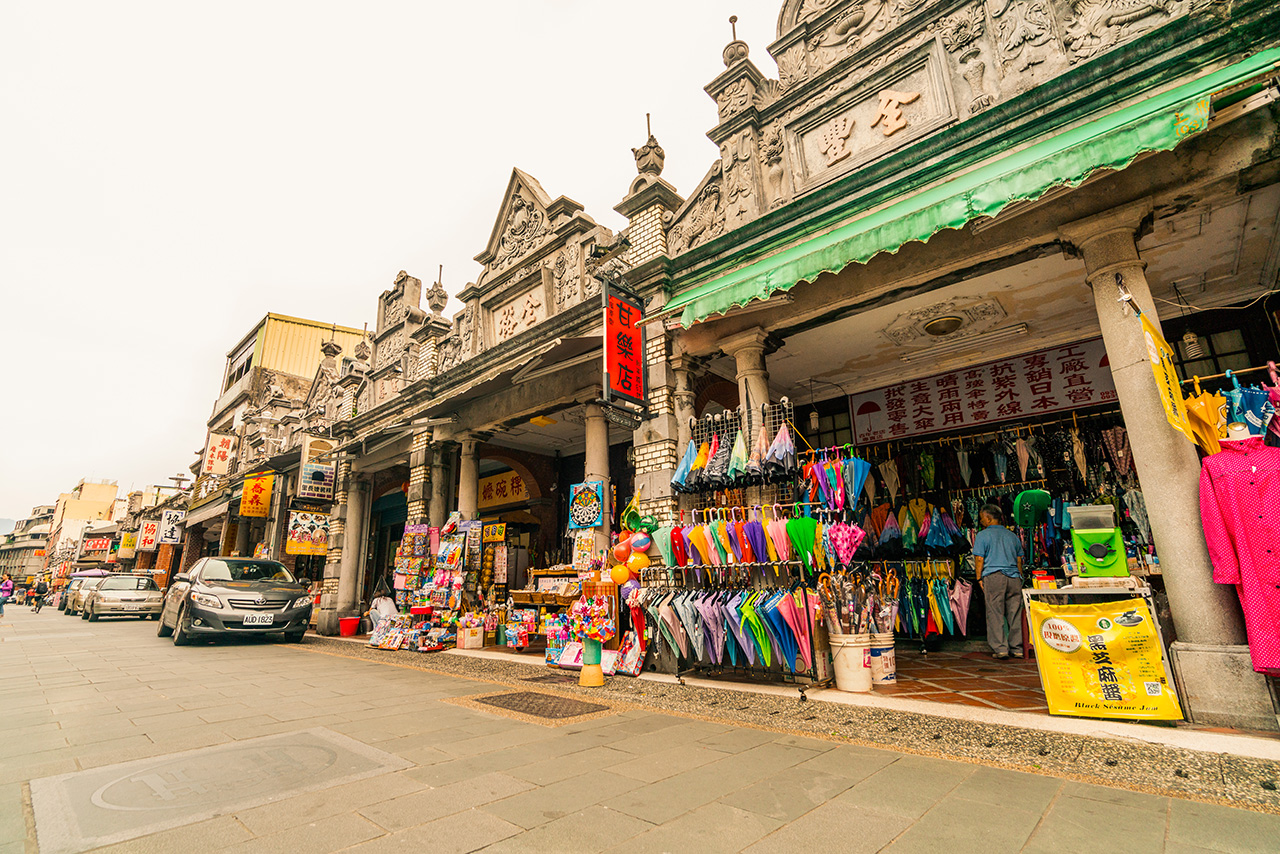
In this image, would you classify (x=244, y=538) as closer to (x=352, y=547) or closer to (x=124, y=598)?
(x=124, y=598)

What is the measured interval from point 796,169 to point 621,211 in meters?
2.94

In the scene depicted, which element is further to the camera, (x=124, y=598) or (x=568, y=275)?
(x=124, y=598)

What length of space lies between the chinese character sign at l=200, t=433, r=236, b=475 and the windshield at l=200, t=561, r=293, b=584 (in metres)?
19.8

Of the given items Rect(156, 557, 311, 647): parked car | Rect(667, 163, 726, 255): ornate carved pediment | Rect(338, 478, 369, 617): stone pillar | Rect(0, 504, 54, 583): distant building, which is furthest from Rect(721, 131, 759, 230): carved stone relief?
Rect(0, 504, 54, 583): distant building

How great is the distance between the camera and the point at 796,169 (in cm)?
750

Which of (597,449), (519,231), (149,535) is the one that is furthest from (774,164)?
(149,535)

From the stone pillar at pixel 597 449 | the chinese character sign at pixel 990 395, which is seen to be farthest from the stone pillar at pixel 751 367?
the chinese character sign at pixel 990 395

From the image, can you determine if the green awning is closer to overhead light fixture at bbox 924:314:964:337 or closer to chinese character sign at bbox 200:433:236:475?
overhead light fixture at bbox 924:314:964:337

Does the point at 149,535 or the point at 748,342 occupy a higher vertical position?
the point at 748,342

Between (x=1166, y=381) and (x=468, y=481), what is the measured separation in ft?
35.7

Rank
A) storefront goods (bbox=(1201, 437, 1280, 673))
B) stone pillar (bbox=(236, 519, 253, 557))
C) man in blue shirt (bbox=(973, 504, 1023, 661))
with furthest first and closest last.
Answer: stone pillar (bbox=(236, 519, 253, 557)), man in blue shirt (bbox=(973, 504, 1023, 661)), storefront goods (bbox=(1201, 437, 1280, 673))

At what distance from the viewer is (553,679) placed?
23.0 feet

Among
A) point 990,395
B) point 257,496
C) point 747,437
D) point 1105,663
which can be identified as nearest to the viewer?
point 1105,663

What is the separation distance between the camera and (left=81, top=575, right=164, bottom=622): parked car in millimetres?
18297
